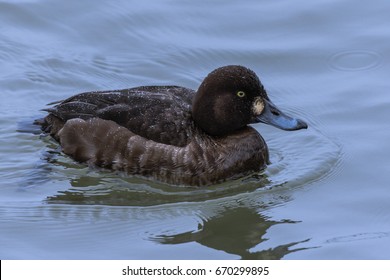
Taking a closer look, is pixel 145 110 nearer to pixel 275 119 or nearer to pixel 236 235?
pixel 275 119

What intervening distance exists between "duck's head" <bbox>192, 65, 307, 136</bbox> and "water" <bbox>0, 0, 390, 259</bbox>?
1.54ft

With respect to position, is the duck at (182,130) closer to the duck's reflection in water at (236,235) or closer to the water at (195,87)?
the water at (195,87)

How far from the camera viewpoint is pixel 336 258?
724 cm

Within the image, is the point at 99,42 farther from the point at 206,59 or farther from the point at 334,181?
the point at 334,181

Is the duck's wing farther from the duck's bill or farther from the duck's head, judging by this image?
the duck's bill

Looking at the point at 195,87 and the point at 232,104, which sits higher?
the point at 195,87

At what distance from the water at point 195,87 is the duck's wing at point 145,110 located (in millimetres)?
417

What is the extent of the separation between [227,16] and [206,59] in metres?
0.81

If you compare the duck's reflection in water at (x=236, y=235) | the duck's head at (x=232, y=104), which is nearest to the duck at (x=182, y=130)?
the duck's head at (x=232, y=104)

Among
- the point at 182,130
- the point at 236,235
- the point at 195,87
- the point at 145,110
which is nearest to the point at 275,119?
the point at 182,130

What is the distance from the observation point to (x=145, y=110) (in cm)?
858

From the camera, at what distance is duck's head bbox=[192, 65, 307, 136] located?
852cm

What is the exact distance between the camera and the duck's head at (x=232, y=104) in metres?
8.52

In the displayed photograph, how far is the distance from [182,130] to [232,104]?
0.48m
